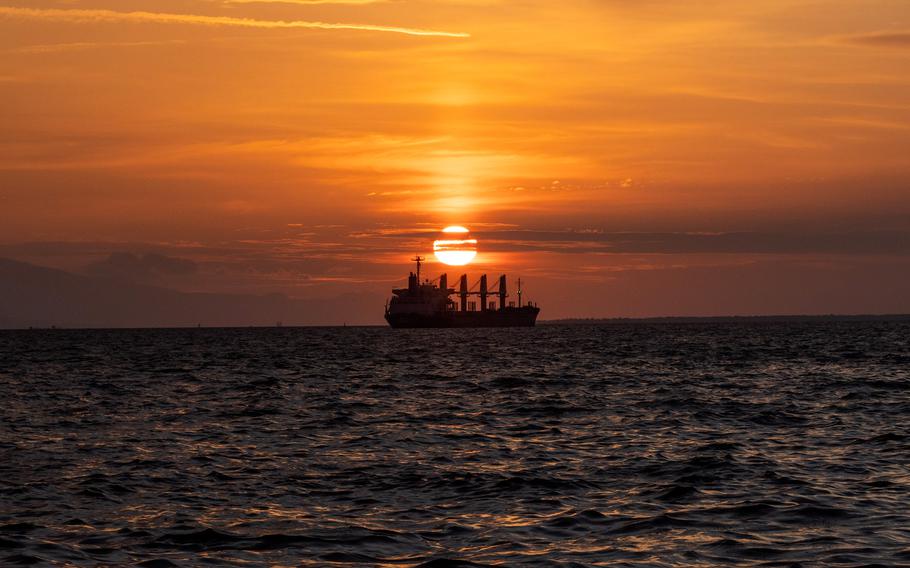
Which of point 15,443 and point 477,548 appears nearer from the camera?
point 477,548

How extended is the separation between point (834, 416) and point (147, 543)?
87.2ft

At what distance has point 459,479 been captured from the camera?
23.6m

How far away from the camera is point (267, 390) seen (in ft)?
175

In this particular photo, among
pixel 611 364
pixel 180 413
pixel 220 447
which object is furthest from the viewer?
pixel 611 364

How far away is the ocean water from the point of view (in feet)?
55.5

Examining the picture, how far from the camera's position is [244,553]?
16.6 meters

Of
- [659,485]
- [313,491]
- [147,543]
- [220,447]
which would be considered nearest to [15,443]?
[220,447]

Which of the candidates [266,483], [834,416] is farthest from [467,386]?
[266,483]

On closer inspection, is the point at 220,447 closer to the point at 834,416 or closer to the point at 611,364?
the point at 834,416

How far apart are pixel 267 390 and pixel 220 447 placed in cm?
2378

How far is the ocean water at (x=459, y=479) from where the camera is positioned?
1692 centimetres

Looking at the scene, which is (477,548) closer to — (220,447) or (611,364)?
(220,447)

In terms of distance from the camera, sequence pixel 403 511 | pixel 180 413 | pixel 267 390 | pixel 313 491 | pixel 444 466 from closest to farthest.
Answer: pixel 403 511 < pixel 313 491 < pixel 444 466 < pixel 180 413 < pixel 267 390

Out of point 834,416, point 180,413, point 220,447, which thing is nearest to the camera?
point 220,447
